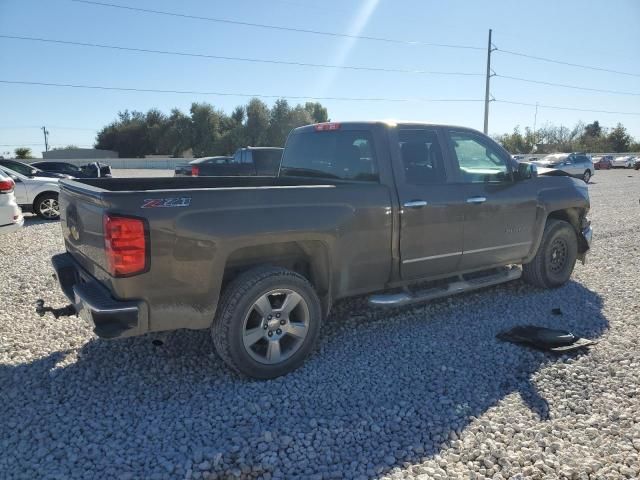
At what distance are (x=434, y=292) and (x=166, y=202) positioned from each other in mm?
2613

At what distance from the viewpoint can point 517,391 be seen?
337cm

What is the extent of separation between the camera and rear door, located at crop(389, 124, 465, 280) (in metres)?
4.16

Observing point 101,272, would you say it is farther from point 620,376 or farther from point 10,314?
point 620,376

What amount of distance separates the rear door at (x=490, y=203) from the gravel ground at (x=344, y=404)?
2.20ft

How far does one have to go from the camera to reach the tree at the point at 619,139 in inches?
2899

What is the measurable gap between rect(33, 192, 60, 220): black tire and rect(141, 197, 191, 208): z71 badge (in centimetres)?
1006

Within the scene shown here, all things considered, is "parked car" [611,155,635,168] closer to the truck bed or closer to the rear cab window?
the rear cab window

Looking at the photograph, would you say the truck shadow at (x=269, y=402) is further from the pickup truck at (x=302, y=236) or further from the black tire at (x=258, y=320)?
the pickup truck at (x=302, y=236)

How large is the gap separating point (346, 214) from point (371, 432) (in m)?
1.65

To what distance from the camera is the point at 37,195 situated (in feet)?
37.1

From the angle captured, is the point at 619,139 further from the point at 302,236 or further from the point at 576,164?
the point at 302,236

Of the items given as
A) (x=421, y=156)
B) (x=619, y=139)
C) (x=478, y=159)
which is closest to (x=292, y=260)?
(x=421, y=156)

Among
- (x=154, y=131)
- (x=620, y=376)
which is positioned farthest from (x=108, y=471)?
(x=154, y=131)

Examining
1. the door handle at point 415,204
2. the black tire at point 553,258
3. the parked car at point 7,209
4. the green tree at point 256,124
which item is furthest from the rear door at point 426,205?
the green tree at point 256,124
